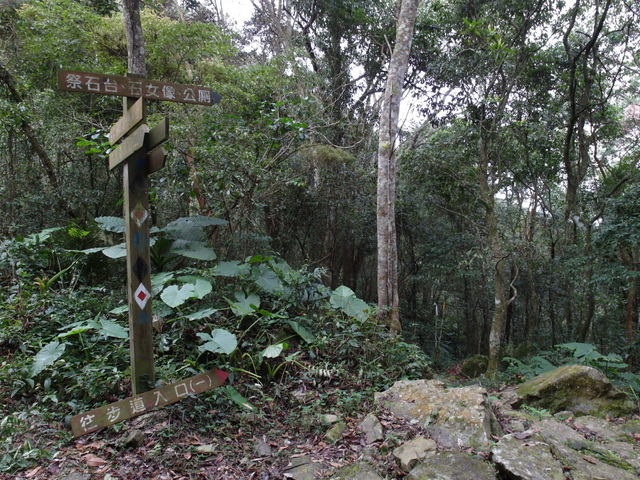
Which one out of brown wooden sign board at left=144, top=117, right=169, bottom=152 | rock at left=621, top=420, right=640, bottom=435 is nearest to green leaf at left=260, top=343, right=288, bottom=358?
brown wooden sign board at left=144, top=117, right=169, bottom=152

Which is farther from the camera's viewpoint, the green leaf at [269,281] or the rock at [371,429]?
the green leaf at [269,281]

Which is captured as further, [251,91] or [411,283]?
[411,283]

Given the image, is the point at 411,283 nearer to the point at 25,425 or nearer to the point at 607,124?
the point at 607,124

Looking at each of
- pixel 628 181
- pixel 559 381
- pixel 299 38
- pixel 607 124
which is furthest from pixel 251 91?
pixel 607 124

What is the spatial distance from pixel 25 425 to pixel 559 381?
5264mm

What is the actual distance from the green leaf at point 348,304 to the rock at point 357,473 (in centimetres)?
220

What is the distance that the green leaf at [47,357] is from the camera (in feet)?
10.9

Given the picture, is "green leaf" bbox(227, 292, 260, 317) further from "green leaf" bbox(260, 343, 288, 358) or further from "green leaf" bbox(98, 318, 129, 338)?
"green leaf" bbox(98, 318, 129, 338)

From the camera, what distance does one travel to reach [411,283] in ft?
43.3

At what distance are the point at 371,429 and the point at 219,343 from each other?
1.52m

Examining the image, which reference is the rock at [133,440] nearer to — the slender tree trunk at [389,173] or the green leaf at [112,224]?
the green leaf at [112,224]

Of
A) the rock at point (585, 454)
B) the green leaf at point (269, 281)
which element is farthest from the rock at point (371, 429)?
the green leaf at point (269, 281)

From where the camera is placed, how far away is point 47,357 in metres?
3.42

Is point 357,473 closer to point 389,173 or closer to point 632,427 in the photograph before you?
point 632,427
